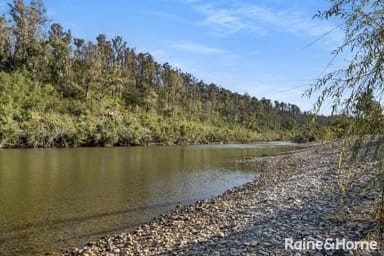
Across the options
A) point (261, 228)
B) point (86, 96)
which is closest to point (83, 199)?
point (261, 228)

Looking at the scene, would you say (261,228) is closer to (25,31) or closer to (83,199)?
(83,199)

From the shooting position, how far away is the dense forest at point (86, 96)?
5712 centimetres

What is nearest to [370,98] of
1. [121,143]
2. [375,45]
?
[375,45]

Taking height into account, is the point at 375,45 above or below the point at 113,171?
above

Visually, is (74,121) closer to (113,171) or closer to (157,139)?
(157,139)

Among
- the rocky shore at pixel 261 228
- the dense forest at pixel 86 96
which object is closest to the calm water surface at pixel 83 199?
the rocky shore at pixel 261 228

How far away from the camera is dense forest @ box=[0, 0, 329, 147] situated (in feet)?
187

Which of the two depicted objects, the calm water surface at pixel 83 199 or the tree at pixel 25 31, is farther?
the tree at pixel 25 31

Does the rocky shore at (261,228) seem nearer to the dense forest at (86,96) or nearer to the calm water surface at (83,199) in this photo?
the calm water surface at (83,199)

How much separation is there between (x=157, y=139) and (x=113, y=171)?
4724cm

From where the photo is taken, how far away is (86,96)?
77188mm

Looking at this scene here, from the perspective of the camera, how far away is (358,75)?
3.00 m

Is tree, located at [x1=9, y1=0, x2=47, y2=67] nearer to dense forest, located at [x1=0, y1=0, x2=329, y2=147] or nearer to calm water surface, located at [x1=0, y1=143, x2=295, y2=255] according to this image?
dense forest, located at [x1=0, y1=0, x2=329, y2=147]

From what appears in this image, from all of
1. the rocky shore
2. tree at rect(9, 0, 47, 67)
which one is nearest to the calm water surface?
the rocky shore
